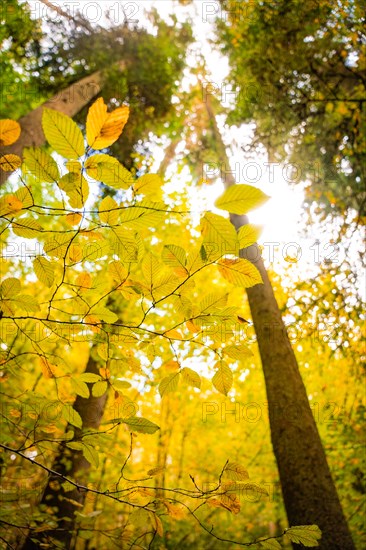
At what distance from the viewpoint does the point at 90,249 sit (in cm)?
93

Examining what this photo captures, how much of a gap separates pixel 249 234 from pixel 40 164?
483mm

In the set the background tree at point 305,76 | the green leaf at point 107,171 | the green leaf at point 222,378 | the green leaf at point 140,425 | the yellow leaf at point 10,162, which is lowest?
the green leaf at point 140,425

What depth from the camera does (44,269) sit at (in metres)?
0.90

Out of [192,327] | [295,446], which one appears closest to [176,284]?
[192,327]

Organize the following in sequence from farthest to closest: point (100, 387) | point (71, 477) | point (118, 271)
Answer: point (71, 477)
point (100, 387)
point (118, 271)

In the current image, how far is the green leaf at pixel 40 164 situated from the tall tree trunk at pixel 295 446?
138 cm

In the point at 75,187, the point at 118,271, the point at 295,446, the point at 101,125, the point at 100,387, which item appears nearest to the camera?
the point at 101,125

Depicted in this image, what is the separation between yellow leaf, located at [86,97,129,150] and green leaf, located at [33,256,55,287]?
0.39 metres

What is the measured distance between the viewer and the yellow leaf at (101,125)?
625mm

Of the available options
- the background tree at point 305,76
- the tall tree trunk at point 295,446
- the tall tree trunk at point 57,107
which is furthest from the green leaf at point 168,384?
the background tree at point 305,76

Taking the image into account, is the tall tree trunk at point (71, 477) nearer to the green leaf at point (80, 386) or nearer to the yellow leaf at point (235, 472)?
the green leaf at point (80, 386)

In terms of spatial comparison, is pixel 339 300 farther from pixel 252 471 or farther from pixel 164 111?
pixel 164 111

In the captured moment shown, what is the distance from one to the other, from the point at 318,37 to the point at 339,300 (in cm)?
425

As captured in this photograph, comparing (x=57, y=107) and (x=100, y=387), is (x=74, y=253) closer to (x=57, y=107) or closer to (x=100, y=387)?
(x=100, y=387)
